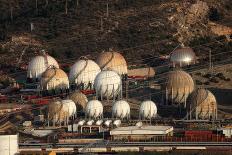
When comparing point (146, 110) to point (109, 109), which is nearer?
point (146, 110)

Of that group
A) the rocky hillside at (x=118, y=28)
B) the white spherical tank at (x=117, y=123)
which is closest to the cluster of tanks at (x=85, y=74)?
the white spherical tank at (x=117, y=123)

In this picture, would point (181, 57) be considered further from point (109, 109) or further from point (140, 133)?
point (140, 133)

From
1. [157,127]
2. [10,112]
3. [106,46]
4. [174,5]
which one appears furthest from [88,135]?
[174,5]

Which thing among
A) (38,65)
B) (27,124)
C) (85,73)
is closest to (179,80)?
(85,73)

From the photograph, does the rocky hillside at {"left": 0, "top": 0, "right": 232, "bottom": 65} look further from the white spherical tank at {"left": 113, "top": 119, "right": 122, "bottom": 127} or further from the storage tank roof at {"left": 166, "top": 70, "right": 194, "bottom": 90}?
the white spherical tank at {"left": 113, "top": 119, "right": 122, "bottom": 127}

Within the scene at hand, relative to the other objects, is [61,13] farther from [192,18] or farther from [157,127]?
[157,127]

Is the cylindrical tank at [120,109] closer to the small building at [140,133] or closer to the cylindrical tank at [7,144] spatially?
the small building at [140,133]
